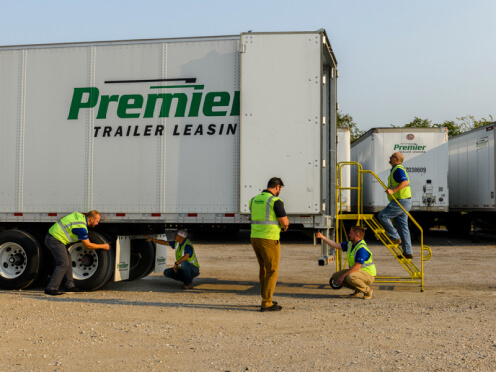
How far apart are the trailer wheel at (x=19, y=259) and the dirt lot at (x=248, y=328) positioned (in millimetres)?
279

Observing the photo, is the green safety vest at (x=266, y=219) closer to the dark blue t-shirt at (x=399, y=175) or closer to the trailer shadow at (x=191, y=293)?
the trailer shadow at (x=191, y=293)

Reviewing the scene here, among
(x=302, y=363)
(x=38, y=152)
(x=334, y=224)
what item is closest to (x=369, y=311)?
(x=334, y=224)

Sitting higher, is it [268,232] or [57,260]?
[268,232]

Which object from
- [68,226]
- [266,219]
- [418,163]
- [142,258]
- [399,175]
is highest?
[418,163]

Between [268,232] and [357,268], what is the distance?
73.6 inches

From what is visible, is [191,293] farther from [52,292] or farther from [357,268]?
[357,268]

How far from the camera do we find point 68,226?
29.4ft

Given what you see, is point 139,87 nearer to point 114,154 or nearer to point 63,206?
point 114,154

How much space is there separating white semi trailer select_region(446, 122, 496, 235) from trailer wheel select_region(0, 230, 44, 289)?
14.2m

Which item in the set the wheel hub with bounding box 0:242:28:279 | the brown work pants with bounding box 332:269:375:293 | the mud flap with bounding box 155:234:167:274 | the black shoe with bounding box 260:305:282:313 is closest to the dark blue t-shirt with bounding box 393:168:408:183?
the brown work pants with bounding box 332:269:375:293

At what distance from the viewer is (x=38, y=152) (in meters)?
9.67

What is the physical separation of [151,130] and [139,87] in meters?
0.74

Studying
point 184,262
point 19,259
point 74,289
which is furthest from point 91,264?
point 184,262

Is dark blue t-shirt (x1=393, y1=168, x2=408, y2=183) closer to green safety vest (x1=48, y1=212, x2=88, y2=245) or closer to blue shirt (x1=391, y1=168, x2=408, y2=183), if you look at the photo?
blue shirt (x1=391, y1=168, x2=408, y2=183)
